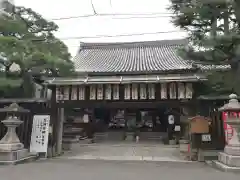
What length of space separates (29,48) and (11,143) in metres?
Result: 3.85

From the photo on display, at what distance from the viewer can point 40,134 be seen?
11.5 m

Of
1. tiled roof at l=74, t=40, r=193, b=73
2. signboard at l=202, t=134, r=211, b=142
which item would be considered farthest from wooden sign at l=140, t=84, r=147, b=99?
tiled roof at l=74, t=40, r=193, b=73

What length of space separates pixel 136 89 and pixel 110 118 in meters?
12.4

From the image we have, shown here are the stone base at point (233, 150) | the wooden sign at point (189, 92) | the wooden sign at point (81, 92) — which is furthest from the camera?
the wooden sign at point (81, 92)

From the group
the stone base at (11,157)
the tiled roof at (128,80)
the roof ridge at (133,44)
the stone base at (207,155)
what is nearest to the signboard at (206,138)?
the stone base at (207,155)

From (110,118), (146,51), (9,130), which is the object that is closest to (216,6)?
(9,130)

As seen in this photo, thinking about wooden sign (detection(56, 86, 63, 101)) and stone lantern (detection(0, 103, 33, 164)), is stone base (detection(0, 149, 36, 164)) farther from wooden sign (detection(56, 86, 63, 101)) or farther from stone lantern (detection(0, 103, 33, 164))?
wooden sign (detection(56, 86, 63, 101))

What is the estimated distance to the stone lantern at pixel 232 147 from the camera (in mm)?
7984

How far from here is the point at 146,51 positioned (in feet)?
73.0

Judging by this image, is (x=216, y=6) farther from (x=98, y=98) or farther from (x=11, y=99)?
(x=11, y=99)

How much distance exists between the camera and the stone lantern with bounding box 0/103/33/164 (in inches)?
371

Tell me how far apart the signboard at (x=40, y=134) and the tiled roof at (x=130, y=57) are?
5.79 meters

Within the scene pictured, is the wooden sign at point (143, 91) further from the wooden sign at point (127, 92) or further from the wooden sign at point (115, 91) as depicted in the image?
the wooden sign at point (115, 91)

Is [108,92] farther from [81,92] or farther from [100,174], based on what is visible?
[100,174]
